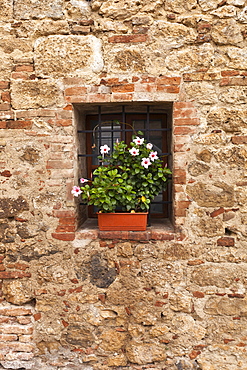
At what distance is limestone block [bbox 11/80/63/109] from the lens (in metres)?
2.59

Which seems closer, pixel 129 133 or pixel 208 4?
pixel 208 4

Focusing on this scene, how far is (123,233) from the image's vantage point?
8.46 ft

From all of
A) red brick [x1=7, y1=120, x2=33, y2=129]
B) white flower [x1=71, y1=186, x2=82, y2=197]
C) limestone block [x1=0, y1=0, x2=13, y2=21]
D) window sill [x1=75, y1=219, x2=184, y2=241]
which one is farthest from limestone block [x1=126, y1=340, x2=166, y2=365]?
limestone block [x1=0, y1=0, x2=13, y2=21]

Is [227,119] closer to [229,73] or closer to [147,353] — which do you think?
[229,73]

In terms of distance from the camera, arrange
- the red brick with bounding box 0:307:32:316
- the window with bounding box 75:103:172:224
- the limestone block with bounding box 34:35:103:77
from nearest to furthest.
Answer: the limestone block with bounding box 34:35:103:77
the red brick with bounding box 0:307:32:316
the window with bounding box 75:103:172:224

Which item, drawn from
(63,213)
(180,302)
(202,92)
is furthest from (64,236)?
(202,92)

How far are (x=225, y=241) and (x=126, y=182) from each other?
1.04 m

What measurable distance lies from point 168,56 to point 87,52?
730 millimetres

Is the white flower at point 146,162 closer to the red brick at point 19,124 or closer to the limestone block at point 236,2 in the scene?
the red brick at point 19,124

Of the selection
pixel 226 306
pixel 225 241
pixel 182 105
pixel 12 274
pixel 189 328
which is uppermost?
pixel 182 105

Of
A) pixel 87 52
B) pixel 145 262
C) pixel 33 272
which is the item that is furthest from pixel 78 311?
pixel 87 52

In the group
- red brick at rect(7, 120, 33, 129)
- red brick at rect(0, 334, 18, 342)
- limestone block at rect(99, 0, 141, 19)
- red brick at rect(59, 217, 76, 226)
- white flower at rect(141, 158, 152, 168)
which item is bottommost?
red brick at rect(0, 334, 18, 342)

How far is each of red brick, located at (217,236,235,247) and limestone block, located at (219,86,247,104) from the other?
4.01ft

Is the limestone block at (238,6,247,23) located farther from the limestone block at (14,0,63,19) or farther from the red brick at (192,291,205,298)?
the red brick at (192,291,205,298)
